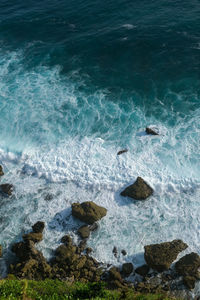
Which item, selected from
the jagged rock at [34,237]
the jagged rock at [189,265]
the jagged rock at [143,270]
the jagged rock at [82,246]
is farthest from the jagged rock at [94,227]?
the jagged rock at [189,265]

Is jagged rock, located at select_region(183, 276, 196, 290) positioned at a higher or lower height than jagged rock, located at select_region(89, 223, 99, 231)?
lower

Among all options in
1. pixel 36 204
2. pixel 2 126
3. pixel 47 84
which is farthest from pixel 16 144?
pixel 47 84

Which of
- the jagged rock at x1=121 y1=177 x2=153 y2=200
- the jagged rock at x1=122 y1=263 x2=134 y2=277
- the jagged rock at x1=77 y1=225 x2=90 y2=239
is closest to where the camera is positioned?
the jagged rock at x1=122 y1=263 x2=134 y2=277

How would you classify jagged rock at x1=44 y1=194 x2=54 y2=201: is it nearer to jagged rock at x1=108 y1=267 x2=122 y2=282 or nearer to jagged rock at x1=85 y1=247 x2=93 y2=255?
jagged rock at x1=85 y1=247 x2=93 y2=255

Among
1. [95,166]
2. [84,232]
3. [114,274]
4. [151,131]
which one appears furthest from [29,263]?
[151,131]

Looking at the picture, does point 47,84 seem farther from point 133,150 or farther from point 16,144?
point 133,150

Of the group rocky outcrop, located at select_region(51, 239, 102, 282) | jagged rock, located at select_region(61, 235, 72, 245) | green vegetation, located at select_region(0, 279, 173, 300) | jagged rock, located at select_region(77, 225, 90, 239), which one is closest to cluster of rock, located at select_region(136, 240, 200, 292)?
green vegetation, located at select_region(0, 279, 173, 300)

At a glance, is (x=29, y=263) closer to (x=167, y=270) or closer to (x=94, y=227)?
(x=94, y=227)

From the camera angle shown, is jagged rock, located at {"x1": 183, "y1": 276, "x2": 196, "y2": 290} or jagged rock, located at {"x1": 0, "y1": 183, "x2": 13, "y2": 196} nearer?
jagged rock, located at {"x1": 183, "y1": 276, "x2": 196, "y2": 290}
